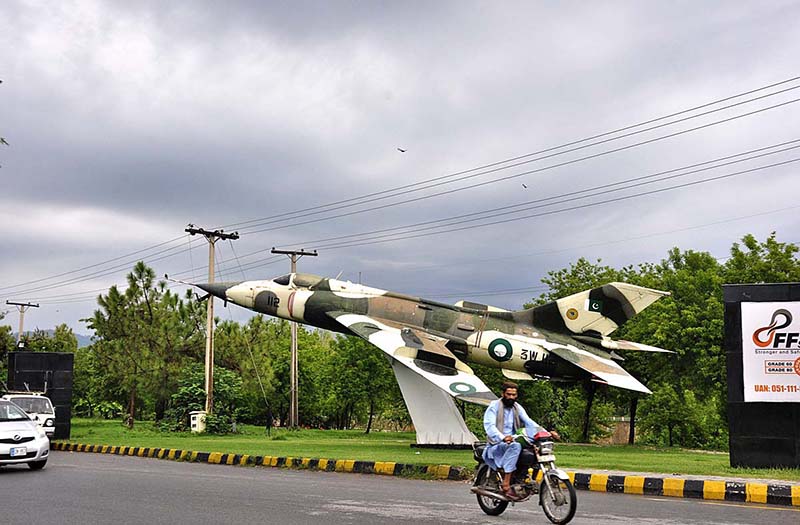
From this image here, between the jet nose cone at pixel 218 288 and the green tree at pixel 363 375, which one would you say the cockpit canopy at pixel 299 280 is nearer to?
the jet nose cone at pixel 218 288

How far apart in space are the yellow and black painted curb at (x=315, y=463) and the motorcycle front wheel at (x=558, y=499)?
6.25 metres

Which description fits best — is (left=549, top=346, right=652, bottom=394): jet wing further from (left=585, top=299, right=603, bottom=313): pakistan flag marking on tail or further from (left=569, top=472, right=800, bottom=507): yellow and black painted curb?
(left=569, top=472, right=800, bottom=507): yellow and black painted curb

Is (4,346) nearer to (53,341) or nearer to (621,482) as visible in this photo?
(53,341)

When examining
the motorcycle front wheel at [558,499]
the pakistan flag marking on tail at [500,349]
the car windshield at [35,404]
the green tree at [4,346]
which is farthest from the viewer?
the green tree at [4,346]

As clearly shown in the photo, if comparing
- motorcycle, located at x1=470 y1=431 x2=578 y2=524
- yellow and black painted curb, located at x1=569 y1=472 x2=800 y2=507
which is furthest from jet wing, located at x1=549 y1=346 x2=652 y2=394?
motorcycle, located at x1=470 y1=431 x2=578 y2=524

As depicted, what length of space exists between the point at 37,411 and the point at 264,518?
66.6 feet

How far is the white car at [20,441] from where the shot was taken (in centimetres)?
1512

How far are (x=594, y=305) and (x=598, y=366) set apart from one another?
1886 mm

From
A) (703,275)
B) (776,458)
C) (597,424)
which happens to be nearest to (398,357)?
(776,458)

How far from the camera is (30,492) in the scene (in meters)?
12.1

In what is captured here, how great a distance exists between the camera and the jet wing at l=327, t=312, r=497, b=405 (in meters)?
20.4

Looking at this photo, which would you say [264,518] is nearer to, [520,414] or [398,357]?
[520,414]

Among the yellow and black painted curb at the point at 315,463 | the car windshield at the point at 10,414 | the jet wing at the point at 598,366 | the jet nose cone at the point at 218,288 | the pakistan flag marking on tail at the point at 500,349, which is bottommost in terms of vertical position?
the yellow and black painted curb at the point at 315,463

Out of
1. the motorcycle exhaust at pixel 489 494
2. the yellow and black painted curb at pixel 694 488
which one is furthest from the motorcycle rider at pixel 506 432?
the yellow and black painted curb at pixel 694 488
